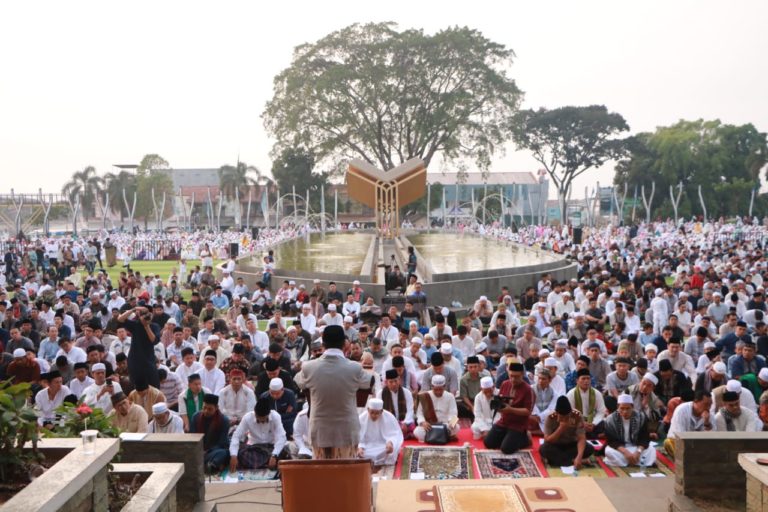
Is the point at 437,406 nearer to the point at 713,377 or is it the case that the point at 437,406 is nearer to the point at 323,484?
the point at 713,377

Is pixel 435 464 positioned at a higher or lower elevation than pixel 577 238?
lower

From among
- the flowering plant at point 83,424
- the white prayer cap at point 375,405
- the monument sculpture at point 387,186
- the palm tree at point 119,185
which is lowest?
the white prayer cap at point 375,405

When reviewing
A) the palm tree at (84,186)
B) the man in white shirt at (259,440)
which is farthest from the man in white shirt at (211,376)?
the palm tree at (84,186)

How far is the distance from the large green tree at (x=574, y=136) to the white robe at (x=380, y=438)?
3982cm

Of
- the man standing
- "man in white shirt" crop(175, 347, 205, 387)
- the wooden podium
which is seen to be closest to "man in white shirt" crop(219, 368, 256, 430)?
"man in white shirt" crop(175, 347, 205, 387)

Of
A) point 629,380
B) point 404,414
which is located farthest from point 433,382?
point 629,380

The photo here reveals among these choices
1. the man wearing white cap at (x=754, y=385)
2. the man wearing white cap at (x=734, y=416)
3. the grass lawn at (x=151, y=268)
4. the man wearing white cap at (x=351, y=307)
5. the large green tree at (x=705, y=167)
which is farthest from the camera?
the large green tree at (x=705, y=167)

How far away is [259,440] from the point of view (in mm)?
6512

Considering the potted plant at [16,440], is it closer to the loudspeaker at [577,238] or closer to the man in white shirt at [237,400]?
the man in white shirt at [237,400]

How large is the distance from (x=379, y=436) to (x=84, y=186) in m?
52.4

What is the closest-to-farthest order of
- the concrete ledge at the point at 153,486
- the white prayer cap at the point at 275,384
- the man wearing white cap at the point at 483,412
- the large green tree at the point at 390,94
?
the concrete ledge at the point at 153,486, the white prayer cap at the point at 275,384, the man wearing white cap at the point at 483,412, the large green tree at the point at 390,94

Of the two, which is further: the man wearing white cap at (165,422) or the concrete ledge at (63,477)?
the man wearing white cap at (165,422)

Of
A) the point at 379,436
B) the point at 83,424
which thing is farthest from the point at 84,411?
the point at 379,436

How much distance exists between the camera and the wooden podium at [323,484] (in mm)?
4078
